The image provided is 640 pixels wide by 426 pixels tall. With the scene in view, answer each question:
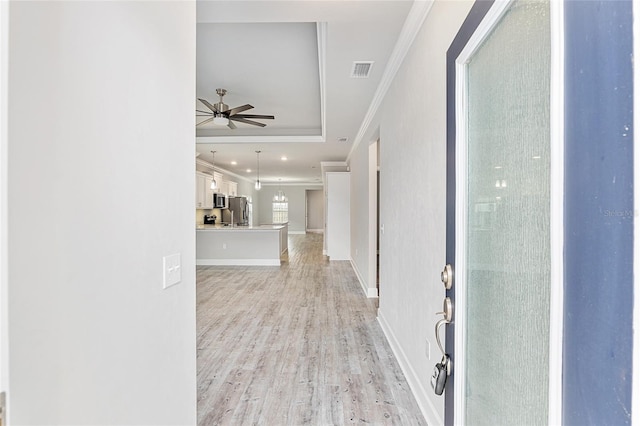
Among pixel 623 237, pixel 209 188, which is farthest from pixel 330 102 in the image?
pixel 209 188

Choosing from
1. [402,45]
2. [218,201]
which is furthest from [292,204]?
[402,45]

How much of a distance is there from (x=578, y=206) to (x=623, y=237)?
10cm

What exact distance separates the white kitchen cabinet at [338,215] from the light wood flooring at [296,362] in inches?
112

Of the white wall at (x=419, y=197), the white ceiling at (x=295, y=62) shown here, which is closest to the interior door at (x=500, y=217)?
the white wall at (x=419, y=197)

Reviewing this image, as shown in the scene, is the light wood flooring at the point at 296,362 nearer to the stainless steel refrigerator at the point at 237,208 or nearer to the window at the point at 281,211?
the stainless steel refrigerator at the point at 237,208

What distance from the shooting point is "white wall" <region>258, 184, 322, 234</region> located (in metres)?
15.4

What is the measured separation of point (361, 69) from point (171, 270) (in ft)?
7.87

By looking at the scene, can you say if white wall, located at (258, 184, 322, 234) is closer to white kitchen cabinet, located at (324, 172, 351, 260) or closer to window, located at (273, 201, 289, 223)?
window, located at (273, 201, 289, 223)

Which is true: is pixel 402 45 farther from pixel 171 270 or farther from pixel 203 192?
pixel 203 192

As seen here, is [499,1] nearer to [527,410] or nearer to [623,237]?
[623,237]

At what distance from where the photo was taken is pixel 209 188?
28.3 feet

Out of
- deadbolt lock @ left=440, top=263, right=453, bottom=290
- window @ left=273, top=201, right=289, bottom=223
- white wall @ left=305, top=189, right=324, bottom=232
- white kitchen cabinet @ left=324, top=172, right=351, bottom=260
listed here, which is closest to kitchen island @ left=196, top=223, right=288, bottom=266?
white kitchen cabinet @ left=324, top=172, right=351, bottom=260

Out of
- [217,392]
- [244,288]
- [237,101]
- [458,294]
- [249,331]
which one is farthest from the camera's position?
[244,288]

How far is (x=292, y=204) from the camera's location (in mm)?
15359
